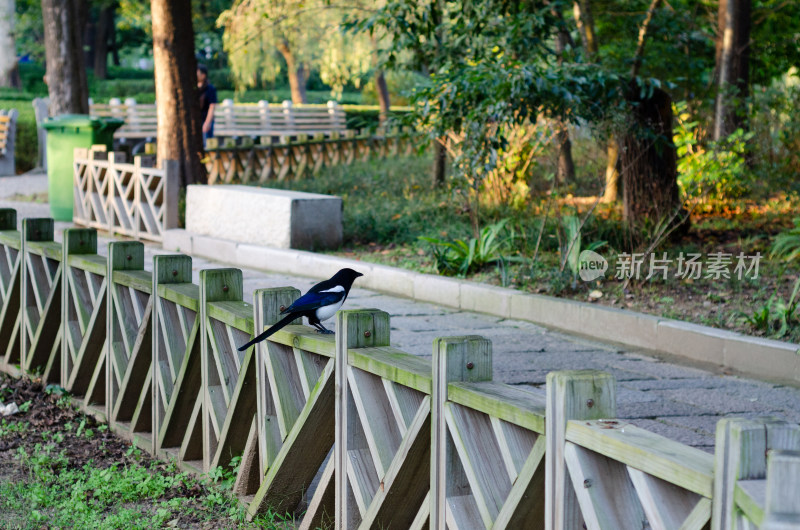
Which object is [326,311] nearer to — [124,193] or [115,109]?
[124,193]

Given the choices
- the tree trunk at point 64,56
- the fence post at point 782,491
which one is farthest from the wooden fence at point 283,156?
the fence post at point 782,491

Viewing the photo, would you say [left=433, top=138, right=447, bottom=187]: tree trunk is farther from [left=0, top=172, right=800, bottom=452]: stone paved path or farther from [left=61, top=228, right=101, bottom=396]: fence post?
[left=61, top=228, right=101, bottom=396]: fence post

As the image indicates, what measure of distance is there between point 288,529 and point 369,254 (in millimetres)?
6520

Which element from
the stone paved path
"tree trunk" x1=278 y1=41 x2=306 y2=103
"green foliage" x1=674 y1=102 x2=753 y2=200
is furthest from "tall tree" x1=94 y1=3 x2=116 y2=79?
the stone paved path

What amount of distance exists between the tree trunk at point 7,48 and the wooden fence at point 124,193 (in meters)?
28.6

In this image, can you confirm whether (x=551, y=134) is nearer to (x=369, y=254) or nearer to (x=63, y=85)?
(x=369, y=254)

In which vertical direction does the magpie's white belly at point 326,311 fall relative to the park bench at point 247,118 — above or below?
below

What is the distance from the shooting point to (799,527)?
1.66m

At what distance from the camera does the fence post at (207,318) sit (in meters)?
4.32

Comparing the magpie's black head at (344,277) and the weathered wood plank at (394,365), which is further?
the magpie's black head at (344,277)

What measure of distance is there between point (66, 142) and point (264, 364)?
11266 millimetres

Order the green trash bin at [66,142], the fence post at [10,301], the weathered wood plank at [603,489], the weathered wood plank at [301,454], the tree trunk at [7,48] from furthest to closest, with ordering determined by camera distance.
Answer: the tree trunk at [7,48] → the green trash bin at [66,142] → the fence post at [10,301] → the weathered wood plank at [301,454] → the weathered wood plank at [603,489]

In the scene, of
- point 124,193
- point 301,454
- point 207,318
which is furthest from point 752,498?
point 124,193

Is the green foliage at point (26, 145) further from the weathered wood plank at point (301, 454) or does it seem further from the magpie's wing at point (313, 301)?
the magpie's wing at point (313, 301)
